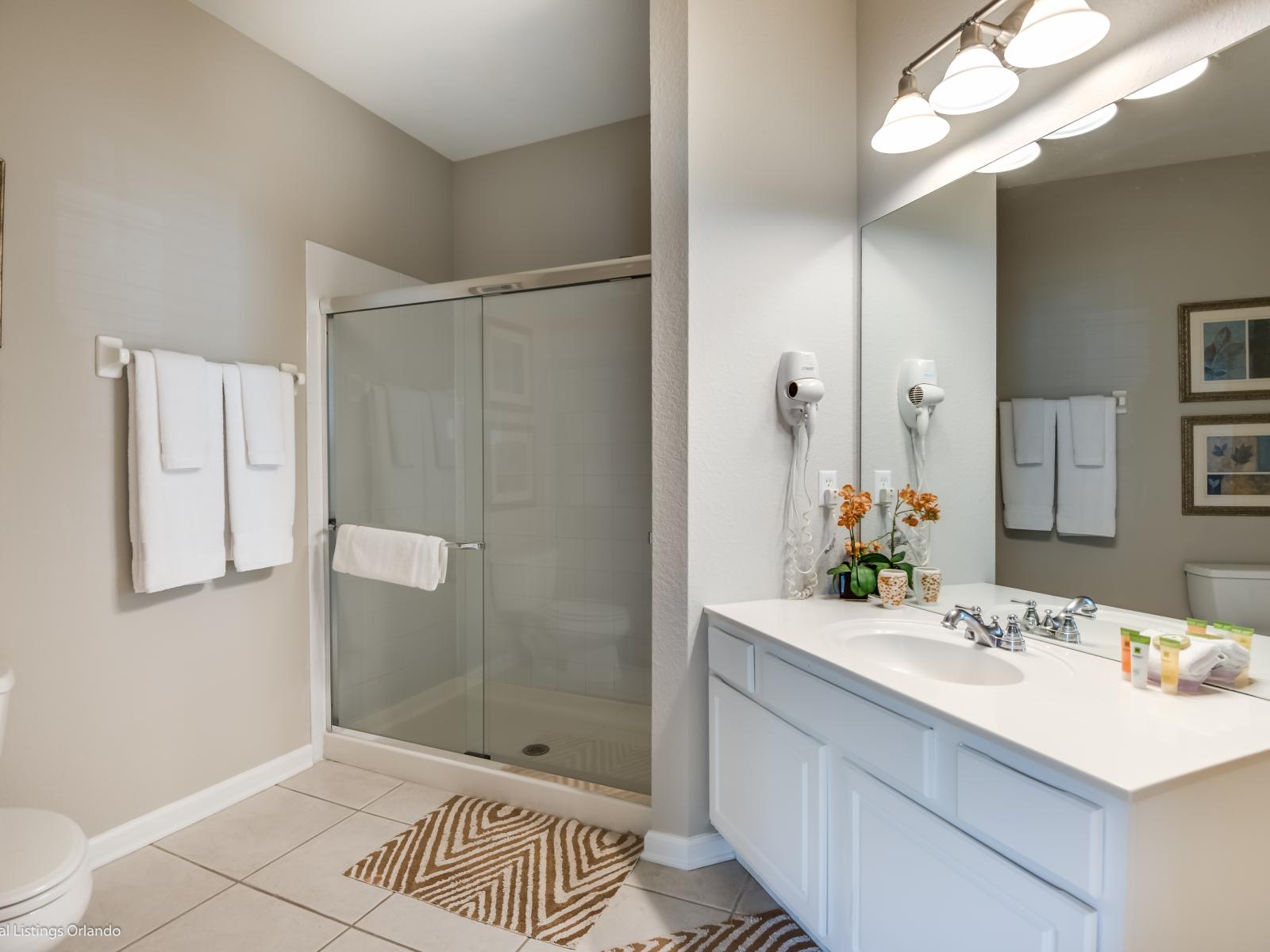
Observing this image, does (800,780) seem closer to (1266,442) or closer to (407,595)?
(1266,442)

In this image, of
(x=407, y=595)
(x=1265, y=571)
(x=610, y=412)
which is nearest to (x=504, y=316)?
(x=610, y=412)

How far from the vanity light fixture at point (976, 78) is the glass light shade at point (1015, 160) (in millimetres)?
140

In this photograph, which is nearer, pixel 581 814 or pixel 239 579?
pixel 581 814

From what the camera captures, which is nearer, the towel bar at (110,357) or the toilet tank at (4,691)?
the toilet tank at (4,691)

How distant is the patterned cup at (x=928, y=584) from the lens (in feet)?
6.00

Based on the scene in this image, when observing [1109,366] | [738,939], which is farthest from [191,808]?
[1109,366]

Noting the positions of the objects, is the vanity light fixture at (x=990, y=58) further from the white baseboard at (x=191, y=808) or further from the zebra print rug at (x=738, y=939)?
the white baseboard at (x=191, y=808)

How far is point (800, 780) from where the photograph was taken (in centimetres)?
147

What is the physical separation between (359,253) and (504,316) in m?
0.97

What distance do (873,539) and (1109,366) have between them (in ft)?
2.72

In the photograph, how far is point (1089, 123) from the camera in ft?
4.61

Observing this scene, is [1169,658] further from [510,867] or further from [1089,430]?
[510,867]

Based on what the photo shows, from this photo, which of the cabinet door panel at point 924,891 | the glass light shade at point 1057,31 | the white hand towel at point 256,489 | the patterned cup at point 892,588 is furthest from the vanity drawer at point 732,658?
the white hand towel at point 256,489

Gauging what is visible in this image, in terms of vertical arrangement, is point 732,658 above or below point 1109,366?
below
